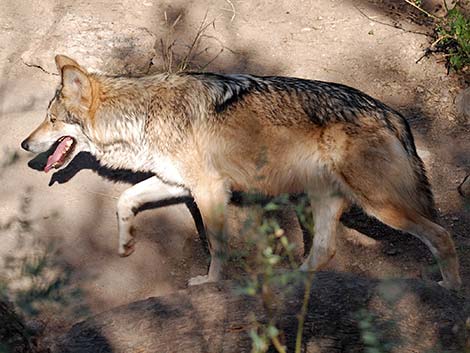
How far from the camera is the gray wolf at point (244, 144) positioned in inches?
194

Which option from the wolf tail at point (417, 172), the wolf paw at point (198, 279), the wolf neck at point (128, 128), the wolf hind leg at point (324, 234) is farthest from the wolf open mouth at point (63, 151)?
the wolf tail at point (417, 172)

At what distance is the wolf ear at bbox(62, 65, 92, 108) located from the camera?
515 cm

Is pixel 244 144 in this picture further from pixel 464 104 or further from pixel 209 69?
pixel 464 104

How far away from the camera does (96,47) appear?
7078 mm

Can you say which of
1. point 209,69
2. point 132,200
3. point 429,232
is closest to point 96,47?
point 209,69

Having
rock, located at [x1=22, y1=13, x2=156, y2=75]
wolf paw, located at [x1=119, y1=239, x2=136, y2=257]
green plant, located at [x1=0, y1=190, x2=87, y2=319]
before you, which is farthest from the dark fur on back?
rock, located at [x1=22, y1=13, x2=156, y2=75]

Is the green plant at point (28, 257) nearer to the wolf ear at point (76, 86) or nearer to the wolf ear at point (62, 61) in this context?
the wolf ear at point (76, 86)

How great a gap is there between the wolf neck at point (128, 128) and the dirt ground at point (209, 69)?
65 cm

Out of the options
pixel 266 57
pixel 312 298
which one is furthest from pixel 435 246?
pixel 266 57

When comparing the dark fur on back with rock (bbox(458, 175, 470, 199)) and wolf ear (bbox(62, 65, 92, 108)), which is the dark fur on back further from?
rock (bbox(458, 175, 470, 199))

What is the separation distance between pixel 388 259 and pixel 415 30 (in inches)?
119

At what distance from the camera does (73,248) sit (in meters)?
5.58

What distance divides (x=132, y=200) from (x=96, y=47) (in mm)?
2131

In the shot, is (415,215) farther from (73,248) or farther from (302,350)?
(73,248)
